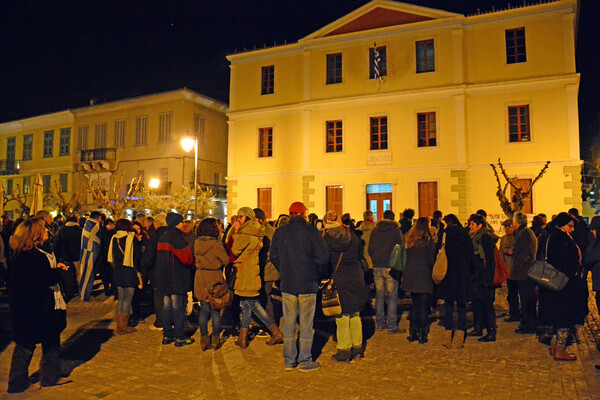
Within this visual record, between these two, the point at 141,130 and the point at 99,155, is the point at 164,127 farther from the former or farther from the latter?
the point at 99,155

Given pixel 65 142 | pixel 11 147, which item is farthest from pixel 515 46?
pixel 11 147

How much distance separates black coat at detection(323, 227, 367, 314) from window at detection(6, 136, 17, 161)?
43388mm

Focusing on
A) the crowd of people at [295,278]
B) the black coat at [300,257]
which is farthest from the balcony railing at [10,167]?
the black coat at [300,257]

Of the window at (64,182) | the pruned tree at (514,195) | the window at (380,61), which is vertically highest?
the window at (380,61)

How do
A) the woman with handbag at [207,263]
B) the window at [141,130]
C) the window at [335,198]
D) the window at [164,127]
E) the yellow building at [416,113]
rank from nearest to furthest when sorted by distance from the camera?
the woman with handbag at [207,263] → the yellow building at [416,113] → the window at [335,198] → the window at [164,127] → the window at [141,130]

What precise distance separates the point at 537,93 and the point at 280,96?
11.7 meters

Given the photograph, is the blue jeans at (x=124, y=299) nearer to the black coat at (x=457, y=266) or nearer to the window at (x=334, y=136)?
the black coat at (x=457, y=266)

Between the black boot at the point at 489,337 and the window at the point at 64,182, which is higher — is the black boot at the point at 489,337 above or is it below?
below

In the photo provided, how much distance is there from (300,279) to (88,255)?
4505mm

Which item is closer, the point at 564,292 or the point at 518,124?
the point at 564,292

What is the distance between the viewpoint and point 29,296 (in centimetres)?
491

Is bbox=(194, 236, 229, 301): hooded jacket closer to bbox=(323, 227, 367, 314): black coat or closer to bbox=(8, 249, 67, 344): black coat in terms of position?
bbox=(323, 227, 367, 314): black coat

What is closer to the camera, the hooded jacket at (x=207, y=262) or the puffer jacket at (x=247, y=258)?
the hooded jacket at (x=207, y=262)

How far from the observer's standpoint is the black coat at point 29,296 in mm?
4871
